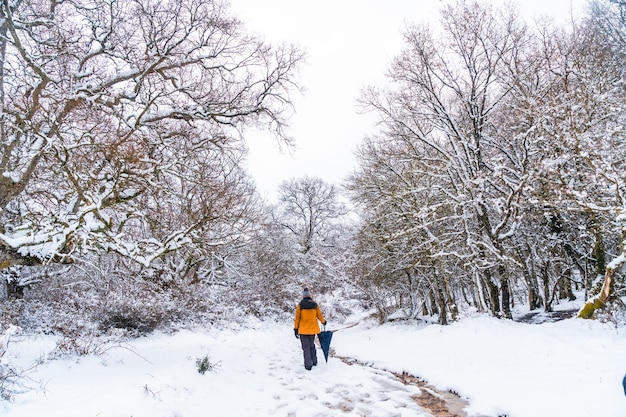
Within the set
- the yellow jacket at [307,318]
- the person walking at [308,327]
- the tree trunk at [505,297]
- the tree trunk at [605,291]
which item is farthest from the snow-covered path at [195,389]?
the tree trunk at [505,297]

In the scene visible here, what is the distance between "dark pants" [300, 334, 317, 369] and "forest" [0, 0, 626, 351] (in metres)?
3.04

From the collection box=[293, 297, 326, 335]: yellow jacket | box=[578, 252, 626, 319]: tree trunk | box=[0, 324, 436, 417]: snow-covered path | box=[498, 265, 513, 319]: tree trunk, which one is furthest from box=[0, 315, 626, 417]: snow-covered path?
box=[498, 265, 513, 319]: tree trunk

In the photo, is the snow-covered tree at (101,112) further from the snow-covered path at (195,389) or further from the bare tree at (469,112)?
the bare tree at (469,112)

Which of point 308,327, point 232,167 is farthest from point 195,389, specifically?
point 232,167

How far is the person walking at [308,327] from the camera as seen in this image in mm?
7969

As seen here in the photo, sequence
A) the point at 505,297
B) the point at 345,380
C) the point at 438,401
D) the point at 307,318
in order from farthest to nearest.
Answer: the point at 505,297, the point at 307,318, the point at 345,380, the point at 438,401

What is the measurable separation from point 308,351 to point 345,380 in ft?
4.44

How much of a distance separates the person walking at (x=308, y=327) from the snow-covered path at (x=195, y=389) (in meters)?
0.27

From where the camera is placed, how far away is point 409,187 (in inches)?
573

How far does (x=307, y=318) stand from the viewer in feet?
27.3

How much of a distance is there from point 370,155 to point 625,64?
910cm

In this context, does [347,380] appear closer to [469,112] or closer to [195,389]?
[195,389]

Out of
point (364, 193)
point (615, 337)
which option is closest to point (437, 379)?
point (615, 337)

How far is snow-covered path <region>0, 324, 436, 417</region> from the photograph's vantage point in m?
4.52
